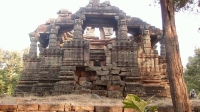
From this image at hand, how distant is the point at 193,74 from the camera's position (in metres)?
22.8

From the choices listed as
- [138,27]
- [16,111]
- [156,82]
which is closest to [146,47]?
[138,27]

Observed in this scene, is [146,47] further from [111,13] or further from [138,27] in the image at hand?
[111,13]

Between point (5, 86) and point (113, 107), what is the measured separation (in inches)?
938

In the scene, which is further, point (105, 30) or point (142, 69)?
point (105, 30)

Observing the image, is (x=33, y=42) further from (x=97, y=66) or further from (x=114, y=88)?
(x=114, y=88)

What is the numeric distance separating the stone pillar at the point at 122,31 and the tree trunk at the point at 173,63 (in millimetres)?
5461

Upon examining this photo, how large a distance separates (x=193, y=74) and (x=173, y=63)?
19720 millimetres

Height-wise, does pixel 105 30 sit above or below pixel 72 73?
above

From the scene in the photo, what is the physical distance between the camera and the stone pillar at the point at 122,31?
10883 millimetres

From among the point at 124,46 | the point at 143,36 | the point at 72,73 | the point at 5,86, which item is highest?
the point at 143,36

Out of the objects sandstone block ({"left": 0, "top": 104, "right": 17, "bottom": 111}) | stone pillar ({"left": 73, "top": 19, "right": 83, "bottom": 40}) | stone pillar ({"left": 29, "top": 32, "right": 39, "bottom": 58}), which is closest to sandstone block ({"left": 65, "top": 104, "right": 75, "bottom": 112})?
sandstone block ({"left": 0, "top": 104, "right": 17, "bottom": 111})

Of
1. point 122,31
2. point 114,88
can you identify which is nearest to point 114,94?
point 114,88

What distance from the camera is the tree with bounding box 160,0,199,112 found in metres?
4.66

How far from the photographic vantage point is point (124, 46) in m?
10.3
